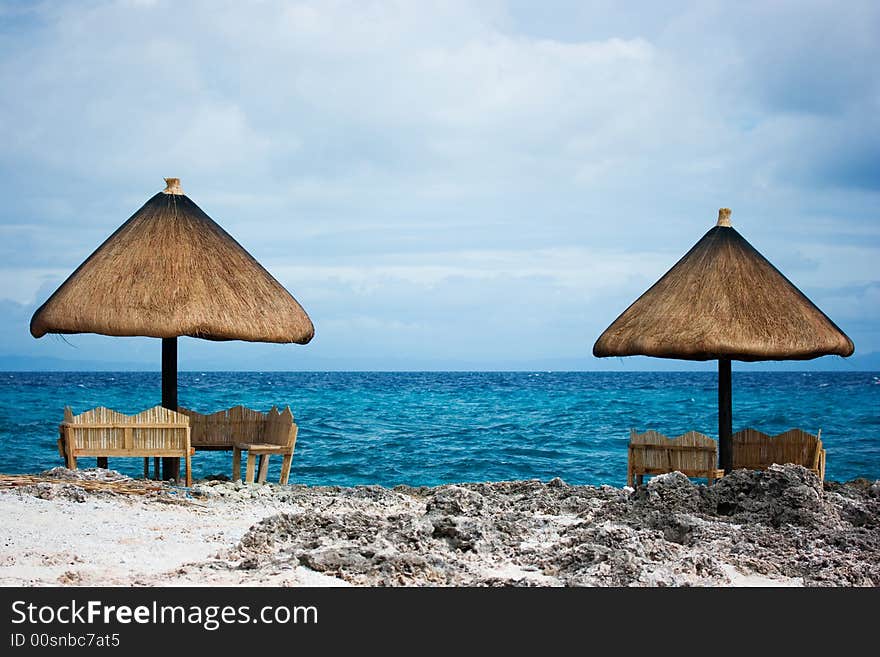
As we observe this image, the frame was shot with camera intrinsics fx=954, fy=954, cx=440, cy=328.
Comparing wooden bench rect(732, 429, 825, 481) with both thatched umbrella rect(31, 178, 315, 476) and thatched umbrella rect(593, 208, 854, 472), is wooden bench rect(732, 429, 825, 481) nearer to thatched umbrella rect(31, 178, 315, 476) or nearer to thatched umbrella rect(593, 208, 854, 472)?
thatched umbrella rect(593, 208, 854, 472)

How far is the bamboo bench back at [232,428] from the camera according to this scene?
10.2 m

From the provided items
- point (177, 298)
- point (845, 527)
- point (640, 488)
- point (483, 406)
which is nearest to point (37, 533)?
point (177, 298)

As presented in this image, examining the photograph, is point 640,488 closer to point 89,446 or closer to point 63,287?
point 89,446

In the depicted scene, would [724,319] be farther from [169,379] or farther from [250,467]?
[169,379]

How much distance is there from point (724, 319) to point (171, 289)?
17.6 ft

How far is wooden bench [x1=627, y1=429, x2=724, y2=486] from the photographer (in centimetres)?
912

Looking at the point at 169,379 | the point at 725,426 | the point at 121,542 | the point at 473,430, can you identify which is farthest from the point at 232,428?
the point at 473,430

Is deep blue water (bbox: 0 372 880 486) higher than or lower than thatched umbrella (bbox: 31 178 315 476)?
lower

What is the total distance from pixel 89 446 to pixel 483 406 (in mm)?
26393

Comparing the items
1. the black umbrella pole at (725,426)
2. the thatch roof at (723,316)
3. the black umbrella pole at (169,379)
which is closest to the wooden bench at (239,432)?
the black umbrella pole at (169,379)

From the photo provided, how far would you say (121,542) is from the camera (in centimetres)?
659

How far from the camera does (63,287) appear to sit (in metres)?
9.75

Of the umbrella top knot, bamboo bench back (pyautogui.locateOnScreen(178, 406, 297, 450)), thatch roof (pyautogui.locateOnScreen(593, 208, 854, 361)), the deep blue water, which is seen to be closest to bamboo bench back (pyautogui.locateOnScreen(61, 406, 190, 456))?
bamboo bench back (pyautogui.locateOnScreen(178, 406, 297, 450))

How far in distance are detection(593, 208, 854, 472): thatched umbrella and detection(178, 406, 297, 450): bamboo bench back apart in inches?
140
